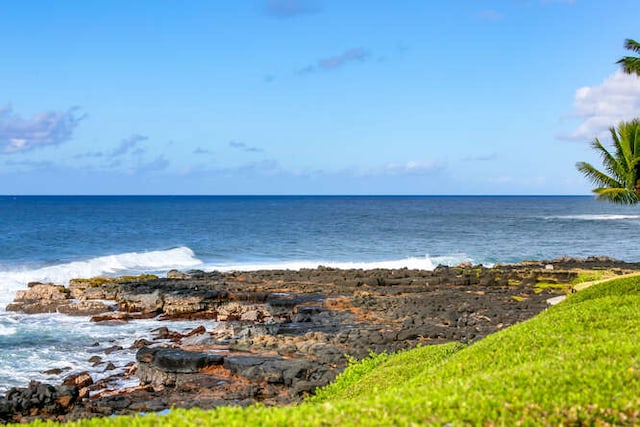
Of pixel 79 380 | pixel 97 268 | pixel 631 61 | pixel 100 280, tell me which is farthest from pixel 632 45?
pixel 97 268

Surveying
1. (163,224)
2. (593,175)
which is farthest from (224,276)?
(163,224)

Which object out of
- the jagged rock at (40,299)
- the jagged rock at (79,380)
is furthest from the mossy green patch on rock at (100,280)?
the jagged rock at (79,380)

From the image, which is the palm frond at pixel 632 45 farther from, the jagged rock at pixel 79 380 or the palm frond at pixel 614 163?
the jagged rock at pixel 79 380

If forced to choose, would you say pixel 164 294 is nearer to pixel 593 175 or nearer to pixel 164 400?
pixel 164 400

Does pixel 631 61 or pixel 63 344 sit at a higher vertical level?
pixel 631 61

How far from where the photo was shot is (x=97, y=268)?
53.7 metres

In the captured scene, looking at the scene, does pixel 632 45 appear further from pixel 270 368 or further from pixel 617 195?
pixel 270 368

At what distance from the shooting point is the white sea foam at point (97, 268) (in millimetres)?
45772

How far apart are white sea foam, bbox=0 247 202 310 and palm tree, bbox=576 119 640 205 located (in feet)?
108

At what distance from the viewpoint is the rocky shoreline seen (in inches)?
731

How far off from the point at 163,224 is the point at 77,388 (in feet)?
334

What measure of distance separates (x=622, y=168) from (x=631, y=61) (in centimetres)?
567

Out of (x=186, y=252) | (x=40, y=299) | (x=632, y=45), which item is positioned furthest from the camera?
(x=186, y=252)

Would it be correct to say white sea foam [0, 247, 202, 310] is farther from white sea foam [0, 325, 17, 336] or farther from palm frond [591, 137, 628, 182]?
palm frond [591, 137, 628, 182]
